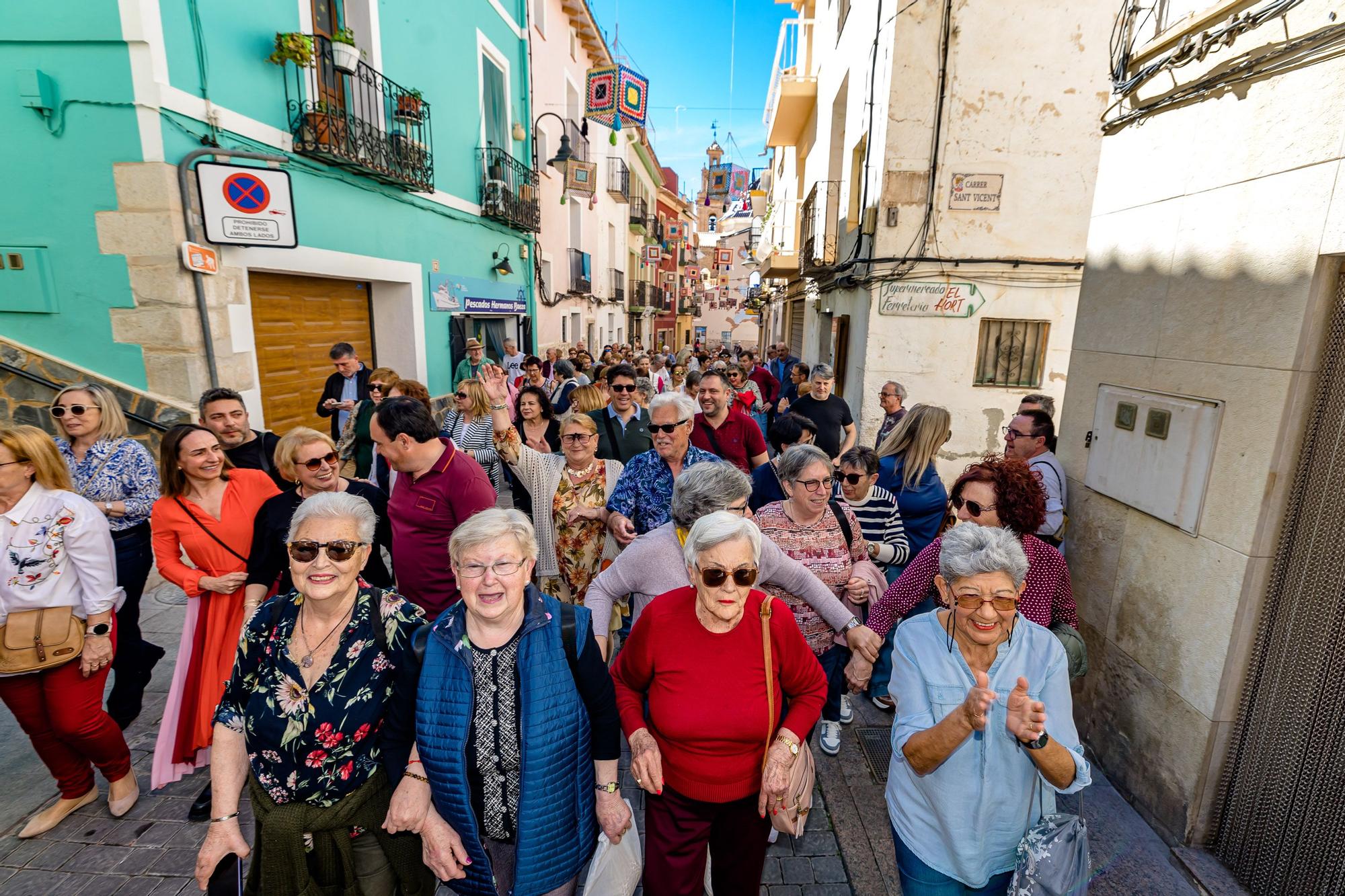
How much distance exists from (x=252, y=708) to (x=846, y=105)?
13.0m

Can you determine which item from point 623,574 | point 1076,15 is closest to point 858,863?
point 623,574

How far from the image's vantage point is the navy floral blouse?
2.00 meters

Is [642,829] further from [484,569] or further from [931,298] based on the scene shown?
[931,298]

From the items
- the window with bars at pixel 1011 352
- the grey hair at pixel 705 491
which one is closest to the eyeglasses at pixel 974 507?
the grey hair at pixel 705 491

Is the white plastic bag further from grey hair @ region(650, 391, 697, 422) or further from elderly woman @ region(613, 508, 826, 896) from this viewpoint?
grey hair @ region(650, 391, 697, 422)

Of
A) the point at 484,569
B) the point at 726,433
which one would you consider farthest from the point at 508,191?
the point at 484,569

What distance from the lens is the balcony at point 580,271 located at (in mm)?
20656

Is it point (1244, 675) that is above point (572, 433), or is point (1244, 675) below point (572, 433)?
below

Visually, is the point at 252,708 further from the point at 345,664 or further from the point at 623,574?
the point at 623,574

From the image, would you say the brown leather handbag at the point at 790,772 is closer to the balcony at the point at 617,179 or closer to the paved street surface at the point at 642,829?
the paved street surface at the point at 642,829

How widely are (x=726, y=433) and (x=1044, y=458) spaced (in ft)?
7.25

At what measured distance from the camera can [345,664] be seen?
204 centimetres

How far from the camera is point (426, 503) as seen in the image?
10.4 ft

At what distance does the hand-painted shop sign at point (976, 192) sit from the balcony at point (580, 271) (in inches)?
543
